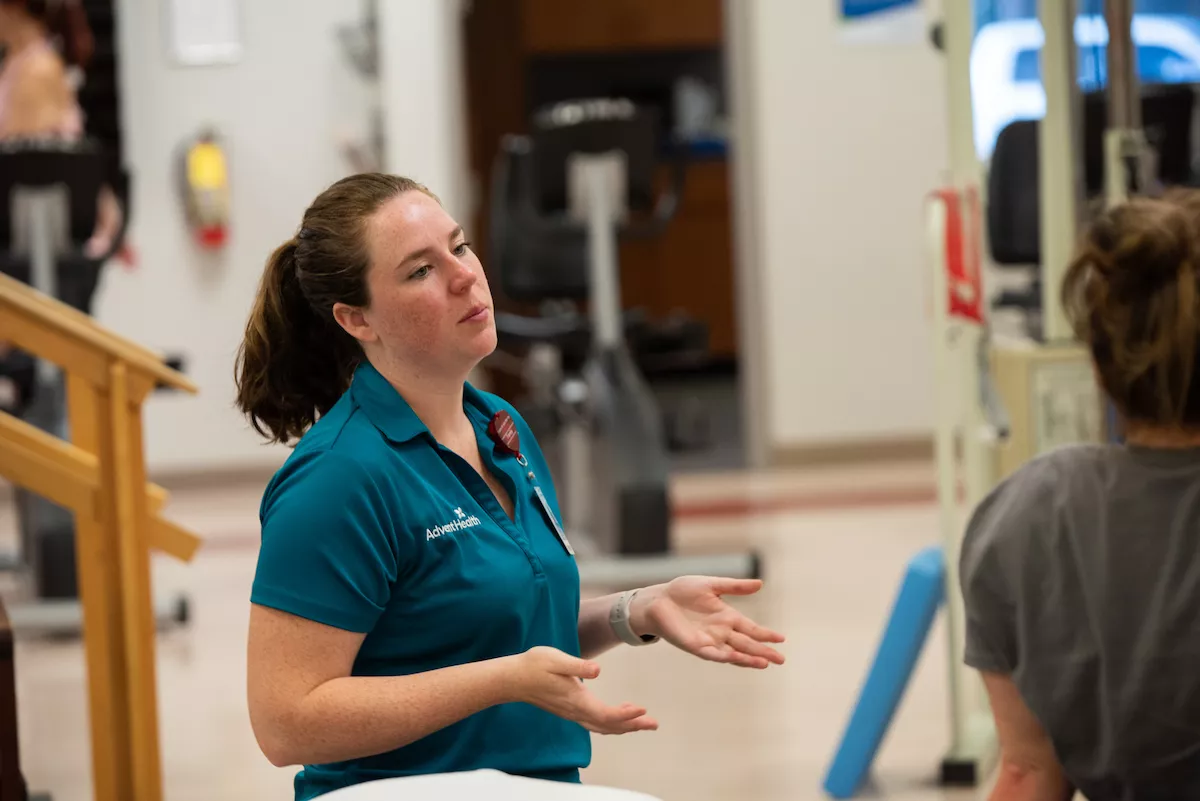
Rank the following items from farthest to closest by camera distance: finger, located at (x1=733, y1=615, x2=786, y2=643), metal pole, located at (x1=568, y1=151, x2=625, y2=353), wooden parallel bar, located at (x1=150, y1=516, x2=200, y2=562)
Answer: metal pole, located at (x1=568, y1=151, x2=625, y2=353) → wooden parallel bar, located at (x1=150, y1=516, x2=200, y2=562) → finger, located at (x1=733, y1=615, x2=786, y2=643)

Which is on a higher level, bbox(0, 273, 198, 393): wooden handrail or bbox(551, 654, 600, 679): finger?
bbox(0, 273, 198, 393): wooden handrail

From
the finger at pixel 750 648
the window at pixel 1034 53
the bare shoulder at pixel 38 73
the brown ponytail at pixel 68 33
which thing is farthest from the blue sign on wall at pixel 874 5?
the brown ponytail at pixel 68 33

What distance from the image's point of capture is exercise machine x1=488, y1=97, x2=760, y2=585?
496 cm

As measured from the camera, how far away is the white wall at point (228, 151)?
733 cm

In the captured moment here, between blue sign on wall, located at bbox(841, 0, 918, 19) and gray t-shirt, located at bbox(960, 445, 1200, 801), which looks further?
blue sign on wall, located at bbox(841, 0, 918, 19)

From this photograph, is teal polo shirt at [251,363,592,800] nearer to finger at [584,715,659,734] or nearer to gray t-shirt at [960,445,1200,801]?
finger at [584,715,659,734]

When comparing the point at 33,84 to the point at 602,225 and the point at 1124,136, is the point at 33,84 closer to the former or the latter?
the point at 602,225

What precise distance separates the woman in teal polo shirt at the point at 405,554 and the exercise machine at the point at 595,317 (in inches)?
→ 126

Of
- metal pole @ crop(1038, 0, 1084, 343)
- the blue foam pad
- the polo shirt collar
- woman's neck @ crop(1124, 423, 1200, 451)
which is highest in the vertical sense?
metal pole @ crop(1038, 0, 1084, 343)

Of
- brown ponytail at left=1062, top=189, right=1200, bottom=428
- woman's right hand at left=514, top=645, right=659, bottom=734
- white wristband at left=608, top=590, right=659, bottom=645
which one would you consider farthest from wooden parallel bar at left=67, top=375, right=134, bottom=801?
brown ponytail at left=1062, top=189, right=1200, bottom=428

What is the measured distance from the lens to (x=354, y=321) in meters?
1.57

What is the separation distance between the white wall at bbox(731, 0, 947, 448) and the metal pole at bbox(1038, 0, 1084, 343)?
14.8ft

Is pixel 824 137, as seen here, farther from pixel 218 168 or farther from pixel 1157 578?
pixel 1157 578

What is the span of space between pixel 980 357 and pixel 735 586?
4.67ft
